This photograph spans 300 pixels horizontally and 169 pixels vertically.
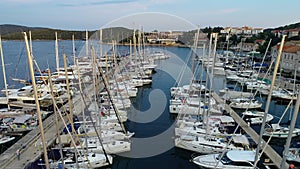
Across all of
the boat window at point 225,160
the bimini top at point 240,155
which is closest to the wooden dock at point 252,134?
the bimini top at point 240,155

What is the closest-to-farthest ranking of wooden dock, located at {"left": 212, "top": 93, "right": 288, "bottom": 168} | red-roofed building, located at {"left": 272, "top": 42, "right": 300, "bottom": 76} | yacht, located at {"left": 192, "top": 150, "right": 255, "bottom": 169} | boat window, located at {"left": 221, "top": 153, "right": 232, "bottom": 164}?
yacht, located at {"left": 192, "top": 150, "right": 255, "bottom": 169} → boat window, located at {"left": 221, "top": 153, "right": 232, "bottom": 164} → wooden dock, located at {"left": 212, "top": 93, "right": 288, "bottom": 168} → red-roofed building, located at {"left": 272, "top": 42, "right": 300, "bottom": 76}

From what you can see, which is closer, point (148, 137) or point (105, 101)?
point (148, 137)

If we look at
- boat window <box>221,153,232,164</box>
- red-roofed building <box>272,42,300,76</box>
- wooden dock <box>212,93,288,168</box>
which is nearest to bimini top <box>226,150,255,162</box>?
boat window <box>221,153,232,164</box>

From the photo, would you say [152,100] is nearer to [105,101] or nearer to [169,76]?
[105,101]

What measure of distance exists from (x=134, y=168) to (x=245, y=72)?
19.2 m

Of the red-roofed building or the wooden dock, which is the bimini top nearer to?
the wooden dock

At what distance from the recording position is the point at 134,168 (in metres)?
9.13

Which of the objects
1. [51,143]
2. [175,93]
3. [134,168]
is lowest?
[134,168]

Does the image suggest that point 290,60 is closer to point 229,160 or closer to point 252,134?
point 252,134

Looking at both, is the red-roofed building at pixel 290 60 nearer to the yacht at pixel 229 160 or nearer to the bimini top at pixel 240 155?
the bimini top at pixel 240 155

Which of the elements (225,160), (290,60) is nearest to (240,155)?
(225,160)

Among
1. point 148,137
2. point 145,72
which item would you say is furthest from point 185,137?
point 145,72

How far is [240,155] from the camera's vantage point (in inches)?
335

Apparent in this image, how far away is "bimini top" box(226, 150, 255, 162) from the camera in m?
8.28
